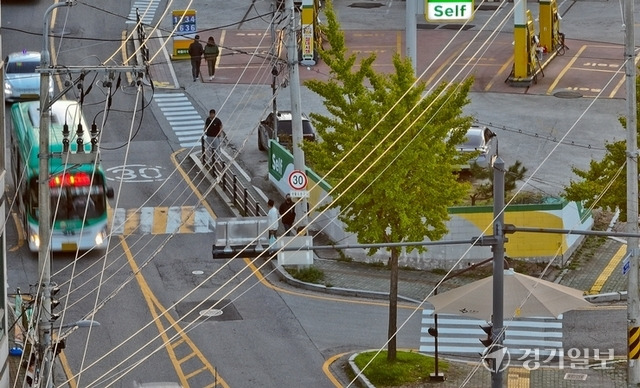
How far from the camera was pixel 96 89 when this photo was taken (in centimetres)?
6222

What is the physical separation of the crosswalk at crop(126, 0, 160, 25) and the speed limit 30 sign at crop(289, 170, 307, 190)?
26.7 metres

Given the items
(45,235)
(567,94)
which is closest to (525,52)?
(567,94)

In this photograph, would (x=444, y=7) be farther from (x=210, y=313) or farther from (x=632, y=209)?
(x=210, y=313)

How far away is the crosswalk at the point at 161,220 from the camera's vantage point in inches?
1882

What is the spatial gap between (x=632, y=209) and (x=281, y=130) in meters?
21.0

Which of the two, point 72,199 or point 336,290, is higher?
point 72,199

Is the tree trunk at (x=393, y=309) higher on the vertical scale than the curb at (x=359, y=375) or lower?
Answer: higher

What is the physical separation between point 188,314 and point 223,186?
1097 centimetres

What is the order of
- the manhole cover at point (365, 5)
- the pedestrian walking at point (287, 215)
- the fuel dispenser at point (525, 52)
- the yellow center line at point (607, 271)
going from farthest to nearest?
1. the manhole cover at point (365, 5)
2. the fuel dispenser at point (525, 52)
3. the pedestrian walking at point (287, 215)
4. the yellow center line at point (607, 271)

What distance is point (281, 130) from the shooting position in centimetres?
5475

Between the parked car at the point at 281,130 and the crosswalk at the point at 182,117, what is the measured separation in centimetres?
231

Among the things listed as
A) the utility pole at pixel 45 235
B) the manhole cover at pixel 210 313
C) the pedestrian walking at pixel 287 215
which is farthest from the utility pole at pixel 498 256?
the pedestrian walking at pixel 287 215

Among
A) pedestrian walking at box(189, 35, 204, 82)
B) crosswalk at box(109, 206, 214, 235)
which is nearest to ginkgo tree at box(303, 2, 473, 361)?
crosswalk at box(109, 206, 214, 235)

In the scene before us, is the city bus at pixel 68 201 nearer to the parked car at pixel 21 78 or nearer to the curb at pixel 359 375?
the curb at pixel 359 375
